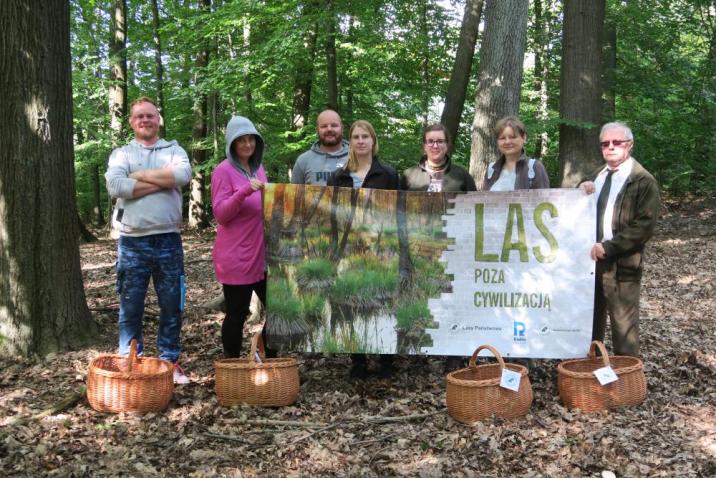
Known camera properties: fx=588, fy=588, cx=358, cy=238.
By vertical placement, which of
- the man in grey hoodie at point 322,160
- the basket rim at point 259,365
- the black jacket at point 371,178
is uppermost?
the man in grey hoodie at point 322,160

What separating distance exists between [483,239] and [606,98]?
10.5 meters

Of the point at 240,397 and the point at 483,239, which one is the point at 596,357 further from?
the point at 240,397

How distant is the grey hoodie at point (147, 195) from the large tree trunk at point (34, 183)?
0.95m

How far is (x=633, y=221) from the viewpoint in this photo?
4.39 m

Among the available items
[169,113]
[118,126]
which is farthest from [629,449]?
[169,113]

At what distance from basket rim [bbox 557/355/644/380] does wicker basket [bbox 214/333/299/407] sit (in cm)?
199

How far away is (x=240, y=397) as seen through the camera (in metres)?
4.18

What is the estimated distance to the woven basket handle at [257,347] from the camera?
4.19 meters

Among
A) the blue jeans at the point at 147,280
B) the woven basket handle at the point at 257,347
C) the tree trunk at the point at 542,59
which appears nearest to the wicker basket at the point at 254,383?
the woven basket handle at the point at 257,347

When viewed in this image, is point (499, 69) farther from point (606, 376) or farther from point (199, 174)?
point (199, 174)

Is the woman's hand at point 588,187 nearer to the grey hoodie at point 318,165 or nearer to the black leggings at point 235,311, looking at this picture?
the grey hoodie at point 318,165

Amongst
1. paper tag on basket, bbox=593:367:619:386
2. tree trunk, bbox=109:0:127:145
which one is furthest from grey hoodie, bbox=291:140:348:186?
tree trunk, bbox=109:0:127:145

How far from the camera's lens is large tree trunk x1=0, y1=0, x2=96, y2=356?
15.7 feet

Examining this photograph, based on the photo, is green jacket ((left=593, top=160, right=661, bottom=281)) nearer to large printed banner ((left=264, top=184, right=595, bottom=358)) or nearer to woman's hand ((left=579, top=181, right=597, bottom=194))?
woman's hand ((left=579, top=181, right=597, bottom=194))
